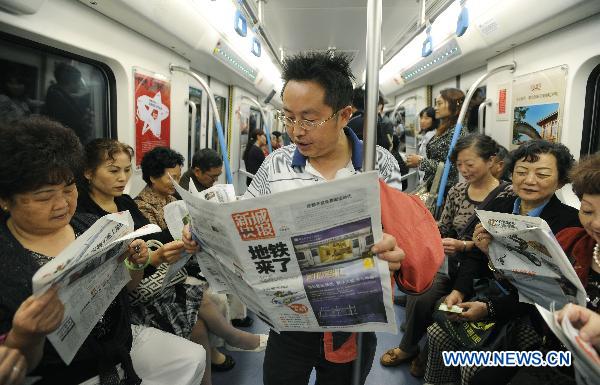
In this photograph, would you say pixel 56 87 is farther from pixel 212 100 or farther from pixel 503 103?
pixel 503 103

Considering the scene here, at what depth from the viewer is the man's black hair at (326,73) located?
1.22 metres

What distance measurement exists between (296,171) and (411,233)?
475mm

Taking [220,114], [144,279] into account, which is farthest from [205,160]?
[220,114]

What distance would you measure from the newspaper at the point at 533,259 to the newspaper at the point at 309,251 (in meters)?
0.59

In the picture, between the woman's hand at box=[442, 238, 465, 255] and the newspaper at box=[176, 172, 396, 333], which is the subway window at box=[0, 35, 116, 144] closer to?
the newspaper at box=[176, 172, 396, 333]

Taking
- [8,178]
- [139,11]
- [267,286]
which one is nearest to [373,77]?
[267,286]

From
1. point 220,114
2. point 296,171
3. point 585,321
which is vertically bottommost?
point 585,321

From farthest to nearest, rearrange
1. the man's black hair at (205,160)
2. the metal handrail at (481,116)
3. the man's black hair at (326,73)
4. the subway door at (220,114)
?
1. the subway door at (220,114)
2. the metal handrail at (481,116)
3. the man's black hair at (205,160)
4. the man's black hair at (326,73)

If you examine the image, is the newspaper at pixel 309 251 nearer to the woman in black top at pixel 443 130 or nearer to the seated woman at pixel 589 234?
the seated woman at pixel 589 234

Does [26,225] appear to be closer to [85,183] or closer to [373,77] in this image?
[85,183]

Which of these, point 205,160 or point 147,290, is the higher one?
point 205,160

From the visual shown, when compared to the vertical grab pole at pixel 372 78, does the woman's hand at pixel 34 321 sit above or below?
below

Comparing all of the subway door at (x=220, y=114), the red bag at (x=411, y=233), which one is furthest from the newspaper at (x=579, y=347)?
the subway door at (x=220, y=114)

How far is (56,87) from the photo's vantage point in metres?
2.47
